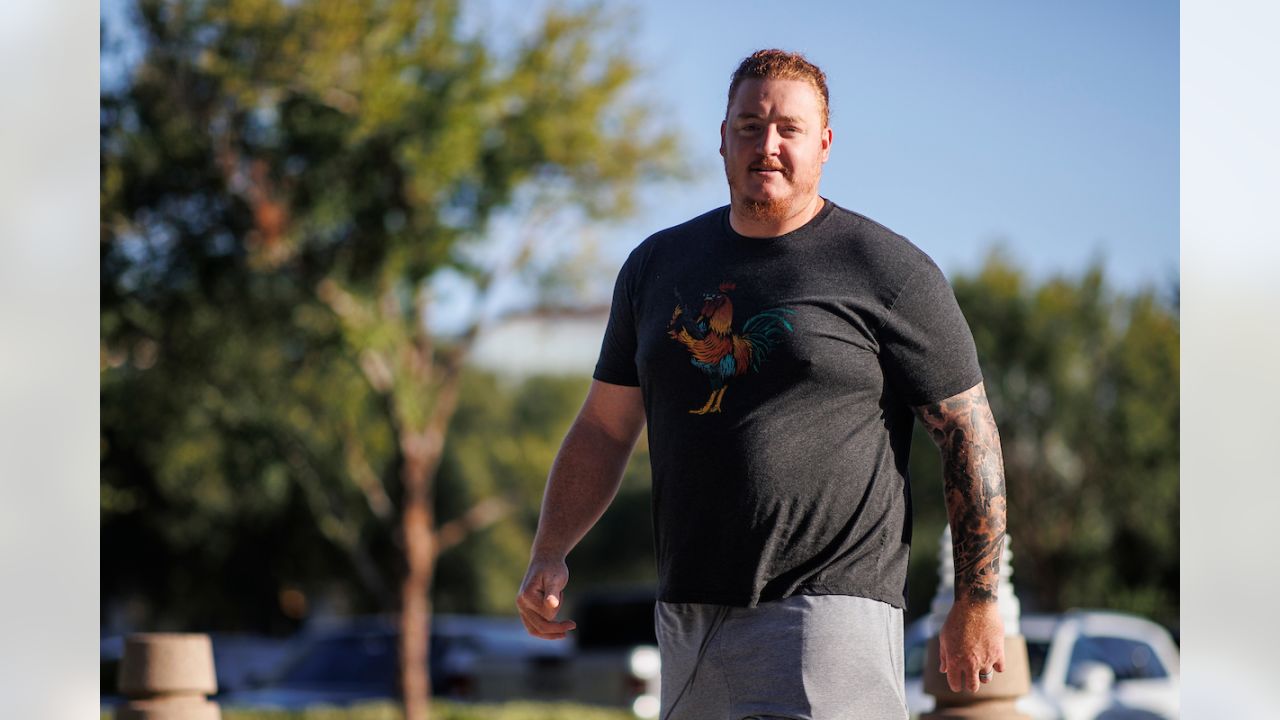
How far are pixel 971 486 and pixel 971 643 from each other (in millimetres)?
329

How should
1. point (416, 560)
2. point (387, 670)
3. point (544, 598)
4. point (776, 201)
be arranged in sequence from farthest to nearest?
1. point (416, 560)
2. point (387, 670)
3. point (544, 598)
4. point (776, 201)

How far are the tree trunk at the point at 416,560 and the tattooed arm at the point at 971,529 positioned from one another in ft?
47.0

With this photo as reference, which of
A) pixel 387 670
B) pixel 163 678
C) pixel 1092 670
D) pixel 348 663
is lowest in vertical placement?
pixel 387 670

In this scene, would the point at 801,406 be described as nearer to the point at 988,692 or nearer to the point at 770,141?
the point at 770,141

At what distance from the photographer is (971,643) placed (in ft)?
10.9

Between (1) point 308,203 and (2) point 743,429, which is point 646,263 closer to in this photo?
(2) point 743,429

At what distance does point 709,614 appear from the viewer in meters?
3.33

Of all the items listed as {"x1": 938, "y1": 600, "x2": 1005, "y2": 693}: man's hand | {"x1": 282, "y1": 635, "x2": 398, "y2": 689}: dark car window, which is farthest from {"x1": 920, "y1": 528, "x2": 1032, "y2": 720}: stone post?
{"x1": 282, "y1": 635, "x2": 398, "y2": 689}: dark car window

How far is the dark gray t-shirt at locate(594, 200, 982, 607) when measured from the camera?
3260mm

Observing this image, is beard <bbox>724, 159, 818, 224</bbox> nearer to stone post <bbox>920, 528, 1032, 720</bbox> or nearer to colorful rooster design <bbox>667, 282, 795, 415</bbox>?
colorful rooster design <bbox>667, 282, 795, 415</bbox>

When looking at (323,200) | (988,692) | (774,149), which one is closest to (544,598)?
(774,149)

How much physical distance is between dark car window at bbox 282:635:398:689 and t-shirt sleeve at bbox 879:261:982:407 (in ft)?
44.5
